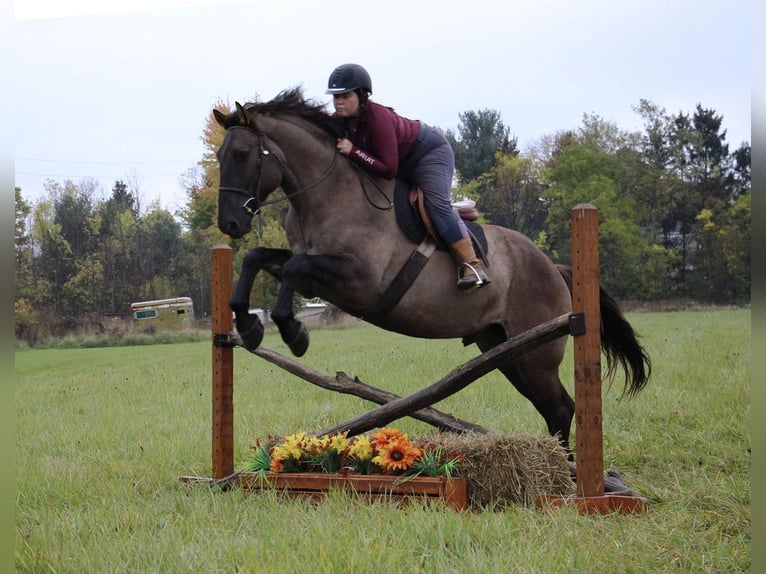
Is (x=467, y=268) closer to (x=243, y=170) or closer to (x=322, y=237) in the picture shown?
(x=322, y=237)

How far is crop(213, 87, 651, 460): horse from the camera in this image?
3986 mm

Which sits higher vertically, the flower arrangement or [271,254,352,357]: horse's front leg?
[271,254,352,357]: horse's front leg

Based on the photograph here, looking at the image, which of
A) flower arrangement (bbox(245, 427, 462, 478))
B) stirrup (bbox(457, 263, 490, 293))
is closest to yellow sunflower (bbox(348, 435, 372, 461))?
flower arrangement (bbox(245, 427, 462, 478))

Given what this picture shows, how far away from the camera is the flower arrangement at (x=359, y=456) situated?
394 cm

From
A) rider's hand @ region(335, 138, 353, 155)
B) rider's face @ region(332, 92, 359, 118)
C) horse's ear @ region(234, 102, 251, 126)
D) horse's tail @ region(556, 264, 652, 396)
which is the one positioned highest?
rider's face @ region(332, 92, 359, 118)

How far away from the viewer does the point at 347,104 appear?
4.15 metres

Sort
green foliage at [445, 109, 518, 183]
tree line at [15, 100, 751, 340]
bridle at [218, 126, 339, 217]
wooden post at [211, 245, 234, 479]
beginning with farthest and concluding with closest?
1. green foliage at [445, 109, 518, 183]
2. tree line at [15, 100, 751, 340]
3. wooden post at [211, 245, 234, 479]
4. bridle at [218, 126, 339, 217]

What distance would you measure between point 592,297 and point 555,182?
22.3 m

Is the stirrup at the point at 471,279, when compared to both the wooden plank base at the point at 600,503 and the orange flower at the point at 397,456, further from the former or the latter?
the wooden plank base at the point at 600,503

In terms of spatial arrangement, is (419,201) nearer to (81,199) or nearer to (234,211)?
(234,211)

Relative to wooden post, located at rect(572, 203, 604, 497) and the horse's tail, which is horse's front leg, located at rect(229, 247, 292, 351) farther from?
the horse's tail

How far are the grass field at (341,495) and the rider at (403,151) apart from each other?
4.70 ft

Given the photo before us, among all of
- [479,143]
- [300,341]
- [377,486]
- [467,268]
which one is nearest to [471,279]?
[467,268]

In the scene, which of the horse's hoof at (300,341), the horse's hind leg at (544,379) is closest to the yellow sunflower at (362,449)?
the horse's hoof at (300,341)
